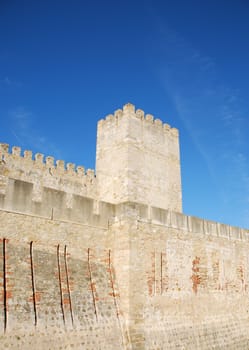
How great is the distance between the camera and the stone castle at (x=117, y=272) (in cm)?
762

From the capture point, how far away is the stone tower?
15398 millimetres

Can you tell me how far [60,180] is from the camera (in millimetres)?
17234

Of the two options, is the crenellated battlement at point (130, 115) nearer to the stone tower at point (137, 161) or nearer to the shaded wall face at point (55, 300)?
the stone tower at point (137, 161)

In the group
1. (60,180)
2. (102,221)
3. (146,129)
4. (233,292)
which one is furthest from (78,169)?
(233,292)

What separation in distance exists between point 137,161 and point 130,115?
94.5 inches

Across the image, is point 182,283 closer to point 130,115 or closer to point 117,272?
point 117,272

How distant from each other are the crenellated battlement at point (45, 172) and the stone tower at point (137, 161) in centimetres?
115

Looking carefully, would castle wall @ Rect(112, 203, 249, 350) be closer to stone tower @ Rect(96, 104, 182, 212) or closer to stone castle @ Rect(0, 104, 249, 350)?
stone castle @ Rect(0, 104, 249, 350)

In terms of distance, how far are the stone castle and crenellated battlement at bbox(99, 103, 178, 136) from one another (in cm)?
171

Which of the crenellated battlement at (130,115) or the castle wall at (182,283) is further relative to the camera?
the crenellated battlement at (130,115)

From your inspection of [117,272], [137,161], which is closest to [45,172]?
[137,161]

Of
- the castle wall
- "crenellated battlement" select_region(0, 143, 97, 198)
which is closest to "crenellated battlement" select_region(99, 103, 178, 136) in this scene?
"crenellated battlement" select_region(0, 143, 97, 198)

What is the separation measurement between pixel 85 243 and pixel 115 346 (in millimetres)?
2882

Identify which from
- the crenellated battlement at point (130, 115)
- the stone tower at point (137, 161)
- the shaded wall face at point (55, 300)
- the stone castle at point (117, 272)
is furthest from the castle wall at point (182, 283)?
the crenellated battlement at point (130, 115)
